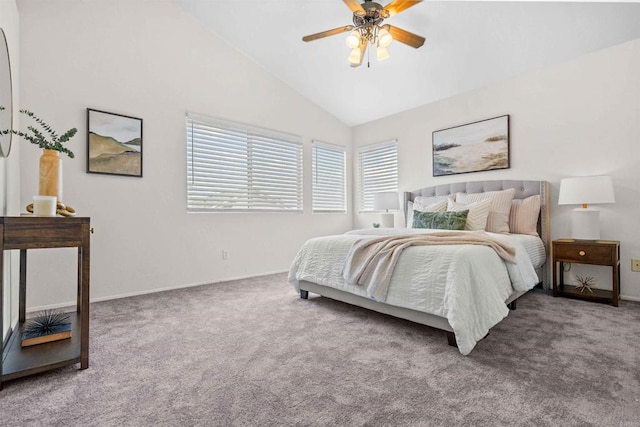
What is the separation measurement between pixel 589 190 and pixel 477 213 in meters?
0.92

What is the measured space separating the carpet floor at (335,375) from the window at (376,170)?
2.86 m

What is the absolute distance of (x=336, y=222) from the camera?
5.17 m

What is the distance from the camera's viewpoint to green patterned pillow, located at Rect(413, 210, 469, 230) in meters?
3.15

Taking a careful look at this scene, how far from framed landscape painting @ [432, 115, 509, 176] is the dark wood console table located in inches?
155

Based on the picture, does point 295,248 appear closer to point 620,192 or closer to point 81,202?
point 81,202

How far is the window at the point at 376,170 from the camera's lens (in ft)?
16.0

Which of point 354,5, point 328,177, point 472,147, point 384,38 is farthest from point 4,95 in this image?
point 472,147

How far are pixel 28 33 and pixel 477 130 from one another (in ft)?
15.3

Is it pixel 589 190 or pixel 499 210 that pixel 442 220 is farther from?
pixel 589 190

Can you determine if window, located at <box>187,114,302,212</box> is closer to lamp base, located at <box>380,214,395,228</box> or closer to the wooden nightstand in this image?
lamp base, located at <box>380,214,395,228</box>

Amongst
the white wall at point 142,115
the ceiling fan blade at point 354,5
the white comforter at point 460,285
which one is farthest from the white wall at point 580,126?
the white wall at point 142,115

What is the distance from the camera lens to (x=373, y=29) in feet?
8.98

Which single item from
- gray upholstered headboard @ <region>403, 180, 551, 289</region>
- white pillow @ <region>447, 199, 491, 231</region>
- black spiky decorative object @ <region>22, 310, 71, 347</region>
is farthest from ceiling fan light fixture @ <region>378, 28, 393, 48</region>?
black spiky decorative object @ <region>22, 310, 71, 347</region>

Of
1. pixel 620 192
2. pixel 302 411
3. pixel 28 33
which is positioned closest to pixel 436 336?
pixel 302 411
